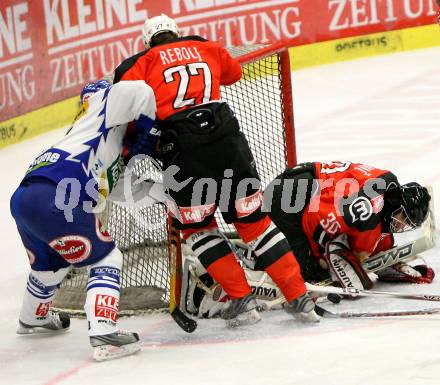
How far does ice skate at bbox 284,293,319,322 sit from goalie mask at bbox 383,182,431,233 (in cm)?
60

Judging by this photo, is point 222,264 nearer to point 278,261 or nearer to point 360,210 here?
point 278,261

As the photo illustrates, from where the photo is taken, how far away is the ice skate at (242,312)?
14.9ft

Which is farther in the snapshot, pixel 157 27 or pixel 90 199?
pixel 157 27

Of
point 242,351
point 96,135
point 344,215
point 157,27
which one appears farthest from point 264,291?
point 157,27

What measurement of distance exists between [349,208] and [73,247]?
1227mm

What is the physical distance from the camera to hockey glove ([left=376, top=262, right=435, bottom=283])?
505cm

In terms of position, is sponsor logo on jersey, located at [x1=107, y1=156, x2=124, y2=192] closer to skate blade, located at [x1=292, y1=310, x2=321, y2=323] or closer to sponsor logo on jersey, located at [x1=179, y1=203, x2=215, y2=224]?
sponsor logo on jersey, located at [x1=179, y1=203, x2=215, y2=224]

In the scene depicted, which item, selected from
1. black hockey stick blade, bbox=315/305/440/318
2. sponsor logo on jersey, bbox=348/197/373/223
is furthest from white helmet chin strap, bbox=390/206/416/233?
black hockey stick blade, bbox=315/305/440/318

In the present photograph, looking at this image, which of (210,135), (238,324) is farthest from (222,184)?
(238,324)

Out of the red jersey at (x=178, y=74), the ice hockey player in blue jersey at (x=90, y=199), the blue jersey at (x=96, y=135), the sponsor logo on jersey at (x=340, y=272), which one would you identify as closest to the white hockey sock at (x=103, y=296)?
the ice hockey player in blue jersey at (x=90, y=199)

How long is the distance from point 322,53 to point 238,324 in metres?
6.11

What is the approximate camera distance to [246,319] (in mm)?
4590

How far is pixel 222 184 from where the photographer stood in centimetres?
440

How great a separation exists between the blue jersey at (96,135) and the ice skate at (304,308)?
0.87 meters
